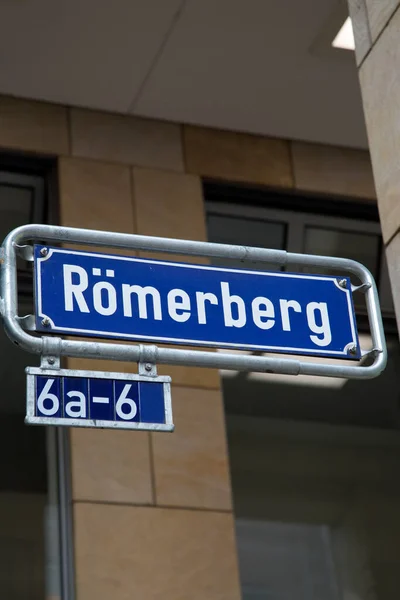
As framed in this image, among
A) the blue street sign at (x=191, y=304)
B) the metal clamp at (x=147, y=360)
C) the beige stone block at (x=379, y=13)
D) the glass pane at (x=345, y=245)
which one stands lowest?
the metal clamp at (x=147, y=360)

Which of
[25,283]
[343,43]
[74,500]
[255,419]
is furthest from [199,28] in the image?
[74,500]

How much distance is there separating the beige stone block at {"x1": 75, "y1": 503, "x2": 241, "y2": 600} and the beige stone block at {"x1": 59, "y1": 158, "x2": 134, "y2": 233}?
6.15ft

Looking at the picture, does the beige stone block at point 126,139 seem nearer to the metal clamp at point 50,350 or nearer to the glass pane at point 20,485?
the glass pane at point 20,485

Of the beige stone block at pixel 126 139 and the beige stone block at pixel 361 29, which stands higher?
the beige stone block at pixel 126 139

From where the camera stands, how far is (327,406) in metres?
7.85

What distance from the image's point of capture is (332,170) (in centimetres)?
873

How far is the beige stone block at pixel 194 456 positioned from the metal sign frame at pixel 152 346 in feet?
8.35

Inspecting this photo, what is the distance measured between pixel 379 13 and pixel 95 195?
9.92 feet

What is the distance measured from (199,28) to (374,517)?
3180mm

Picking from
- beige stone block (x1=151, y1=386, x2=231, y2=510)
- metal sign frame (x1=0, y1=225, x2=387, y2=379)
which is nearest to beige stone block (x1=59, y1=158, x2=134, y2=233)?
beige stone block (x1=151, y1=386, x2=231, y2=510)

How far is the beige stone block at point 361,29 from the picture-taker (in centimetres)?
557

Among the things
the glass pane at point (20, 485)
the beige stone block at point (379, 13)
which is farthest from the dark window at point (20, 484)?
the beige stone block at point (379, 13)

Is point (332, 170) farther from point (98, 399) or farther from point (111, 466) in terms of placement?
point (98, 399)

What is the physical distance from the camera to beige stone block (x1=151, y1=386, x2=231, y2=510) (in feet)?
23.8
